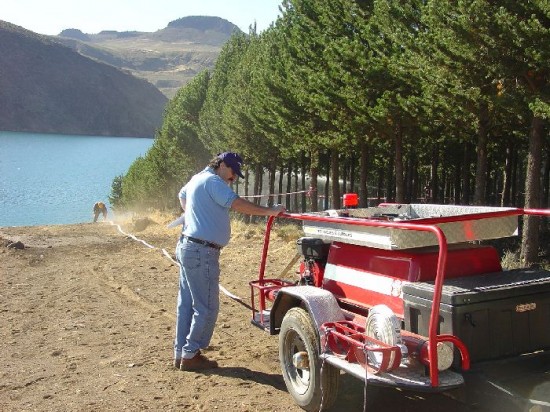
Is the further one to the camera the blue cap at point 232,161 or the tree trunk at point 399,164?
the tree trunk at point 399,164

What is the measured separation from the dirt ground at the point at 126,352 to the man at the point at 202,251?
1.09 ft

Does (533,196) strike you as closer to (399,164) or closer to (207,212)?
(399,164)

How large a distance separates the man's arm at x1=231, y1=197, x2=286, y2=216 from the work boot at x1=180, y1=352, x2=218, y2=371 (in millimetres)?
1625

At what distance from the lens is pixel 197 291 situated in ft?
21.7

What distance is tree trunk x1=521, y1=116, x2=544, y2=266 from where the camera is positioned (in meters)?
14.1

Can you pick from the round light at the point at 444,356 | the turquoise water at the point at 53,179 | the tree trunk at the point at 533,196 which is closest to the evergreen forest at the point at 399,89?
the tree trunk at the point at 533,196

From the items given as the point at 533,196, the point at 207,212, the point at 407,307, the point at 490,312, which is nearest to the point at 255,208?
the point at 207,212

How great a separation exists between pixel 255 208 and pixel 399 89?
494 inches

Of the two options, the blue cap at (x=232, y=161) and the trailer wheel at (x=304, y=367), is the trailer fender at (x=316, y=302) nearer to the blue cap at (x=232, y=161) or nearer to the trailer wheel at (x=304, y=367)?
the trailer wheel at (x=304, y=367)

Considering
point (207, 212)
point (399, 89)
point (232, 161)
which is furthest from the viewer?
point (399, 89)

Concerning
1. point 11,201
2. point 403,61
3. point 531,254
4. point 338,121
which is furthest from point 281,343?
point 11,201

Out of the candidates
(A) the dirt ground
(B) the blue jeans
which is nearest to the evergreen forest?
(A) the dirt ground

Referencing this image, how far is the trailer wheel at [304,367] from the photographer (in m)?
5.25

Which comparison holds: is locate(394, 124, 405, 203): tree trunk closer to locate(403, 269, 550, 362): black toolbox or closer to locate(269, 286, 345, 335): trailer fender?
locate(269, 286, 345, 335): trailer fender
